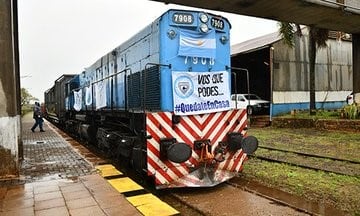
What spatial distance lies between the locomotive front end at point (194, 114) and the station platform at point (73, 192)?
0.72 m

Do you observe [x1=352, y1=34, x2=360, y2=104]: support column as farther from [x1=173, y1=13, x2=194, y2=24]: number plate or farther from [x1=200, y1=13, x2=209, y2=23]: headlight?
[x1=173, y1=13, x2=194, y2=24]: number plate

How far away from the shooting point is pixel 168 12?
18.6ft

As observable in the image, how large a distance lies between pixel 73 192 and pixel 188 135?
2.01m

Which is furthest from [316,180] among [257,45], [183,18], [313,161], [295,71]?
[257,45]

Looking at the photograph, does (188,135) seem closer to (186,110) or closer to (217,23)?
(186,110)

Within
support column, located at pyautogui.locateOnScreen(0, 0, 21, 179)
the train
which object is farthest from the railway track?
support column, located at pyautogui.locateOnScreen(0, 0, 21, 179)

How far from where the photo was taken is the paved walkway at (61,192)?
425 cm

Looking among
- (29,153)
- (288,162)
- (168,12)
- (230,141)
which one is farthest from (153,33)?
(29,153)

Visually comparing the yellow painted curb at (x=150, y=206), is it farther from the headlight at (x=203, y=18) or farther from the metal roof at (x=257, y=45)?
the metal roof at (x=257, y=45)

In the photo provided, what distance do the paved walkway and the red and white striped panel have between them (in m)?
0.79

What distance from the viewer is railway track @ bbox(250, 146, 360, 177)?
664 cm

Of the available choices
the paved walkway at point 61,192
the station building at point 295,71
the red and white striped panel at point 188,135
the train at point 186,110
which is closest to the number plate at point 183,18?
the train at point 186,110

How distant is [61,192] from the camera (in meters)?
5.06

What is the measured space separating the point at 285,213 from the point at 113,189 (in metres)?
2.59
